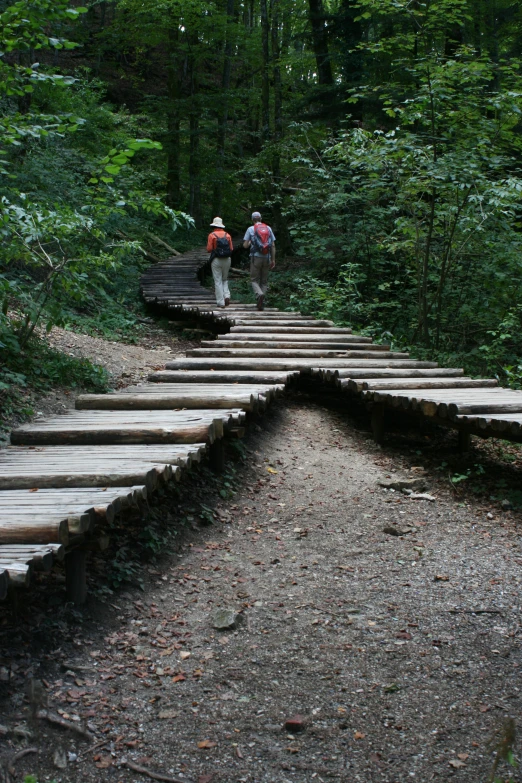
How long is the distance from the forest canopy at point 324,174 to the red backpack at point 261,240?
176 centimetres

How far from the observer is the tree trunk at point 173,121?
21859mm

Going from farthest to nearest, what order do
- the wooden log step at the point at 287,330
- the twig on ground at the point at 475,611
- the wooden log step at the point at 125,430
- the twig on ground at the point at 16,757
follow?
the wooden log step at the point at 287,330
the wooden log step at the point at 125,430
the twig on ground at the point at 475,611
the twig on ground at the point at 16,757

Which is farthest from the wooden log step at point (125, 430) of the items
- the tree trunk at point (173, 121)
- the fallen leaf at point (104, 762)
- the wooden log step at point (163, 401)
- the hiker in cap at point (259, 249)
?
the tree trunk at point (173, 121)

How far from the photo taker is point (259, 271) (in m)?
12.9

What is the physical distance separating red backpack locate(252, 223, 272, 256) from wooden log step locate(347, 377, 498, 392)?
5369 millimetres

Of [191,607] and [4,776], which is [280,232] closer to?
[191,607]

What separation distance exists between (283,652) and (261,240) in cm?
960

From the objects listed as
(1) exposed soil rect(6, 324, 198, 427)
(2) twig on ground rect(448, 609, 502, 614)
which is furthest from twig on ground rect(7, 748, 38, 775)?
(1) exposed soil rect(6, 324, 198, 427)

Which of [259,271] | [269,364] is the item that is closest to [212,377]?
[269,364]

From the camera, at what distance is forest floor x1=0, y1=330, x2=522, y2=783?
2.99 m

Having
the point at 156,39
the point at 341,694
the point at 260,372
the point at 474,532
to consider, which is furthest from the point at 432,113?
the point at 156,39

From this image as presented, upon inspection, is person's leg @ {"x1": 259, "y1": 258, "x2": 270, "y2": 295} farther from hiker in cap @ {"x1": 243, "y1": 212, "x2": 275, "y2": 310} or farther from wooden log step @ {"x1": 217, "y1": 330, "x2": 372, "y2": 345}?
wooden log step @ {"x1": 217, "y1": 330, "x2": 372, "y2": 345}

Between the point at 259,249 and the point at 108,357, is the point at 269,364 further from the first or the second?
the point at 259,249

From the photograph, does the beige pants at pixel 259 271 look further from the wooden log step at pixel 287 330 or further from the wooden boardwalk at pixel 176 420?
the wooden log step at pixel 287 330
